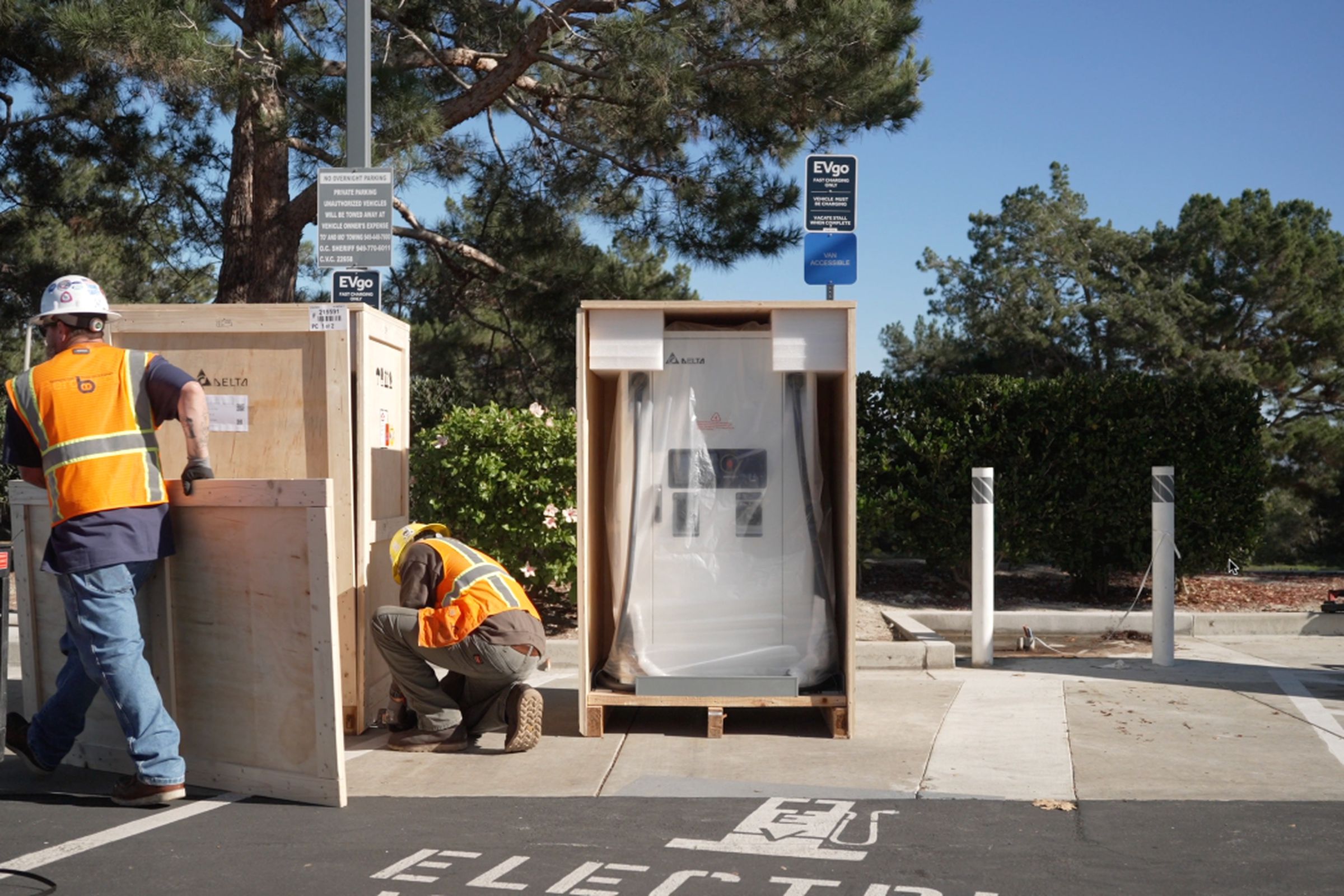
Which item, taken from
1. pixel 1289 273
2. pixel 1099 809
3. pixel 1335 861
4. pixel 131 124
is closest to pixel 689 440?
pixel 1099 809

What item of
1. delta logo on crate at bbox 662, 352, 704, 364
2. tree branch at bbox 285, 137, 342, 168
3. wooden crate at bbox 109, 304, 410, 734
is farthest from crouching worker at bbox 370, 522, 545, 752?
tree branch at bbox 285, 137, 342, 168

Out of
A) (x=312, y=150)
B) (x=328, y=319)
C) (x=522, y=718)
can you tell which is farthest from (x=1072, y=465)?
(x=328, y=319)

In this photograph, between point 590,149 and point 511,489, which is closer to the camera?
point 511,489

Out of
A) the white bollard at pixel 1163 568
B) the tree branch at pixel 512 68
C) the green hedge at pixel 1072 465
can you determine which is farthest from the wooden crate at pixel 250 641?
the tree branch at pixel 512 68

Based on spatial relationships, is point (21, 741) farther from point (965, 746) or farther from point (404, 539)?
point (965, 746)

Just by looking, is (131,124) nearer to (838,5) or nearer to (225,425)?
(838,5)

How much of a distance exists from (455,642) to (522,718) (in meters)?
0.50

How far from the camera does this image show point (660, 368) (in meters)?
6.76

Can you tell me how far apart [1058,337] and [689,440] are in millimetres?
26527

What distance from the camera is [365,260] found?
8.69 metres

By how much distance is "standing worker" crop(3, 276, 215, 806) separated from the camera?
5.30 m

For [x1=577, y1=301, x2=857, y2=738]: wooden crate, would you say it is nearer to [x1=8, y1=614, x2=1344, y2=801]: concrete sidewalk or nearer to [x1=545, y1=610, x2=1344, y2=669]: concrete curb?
[x1=8, y1=614, x2=1344, y2=801]: concrete sidewalk

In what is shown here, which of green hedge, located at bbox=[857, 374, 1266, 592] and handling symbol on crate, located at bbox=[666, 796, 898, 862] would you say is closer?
handling symbol on crate, located at bbox=[666, 796, 898, 862]

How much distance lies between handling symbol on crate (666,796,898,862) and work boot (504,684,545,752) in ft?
4.72
